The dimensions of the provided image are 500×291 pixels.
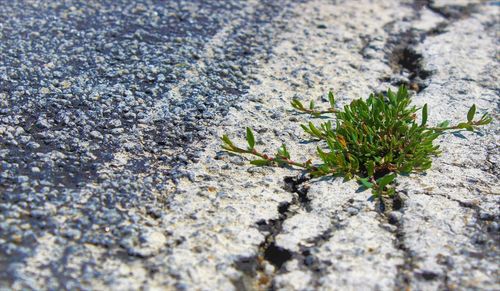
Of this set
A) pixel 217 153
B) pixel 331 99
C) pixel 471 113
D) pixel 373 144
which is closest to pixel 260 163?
pixel 217 153

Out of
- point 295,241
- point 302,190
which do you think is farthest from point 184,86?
point 295,241

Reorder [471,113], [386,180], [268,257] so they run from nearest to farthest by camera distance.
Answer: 1. [268,257]
2. [386,180]
3. [471,113]

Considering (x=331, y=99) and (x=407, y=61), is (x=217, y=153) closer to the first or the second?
(x=331, y=99)

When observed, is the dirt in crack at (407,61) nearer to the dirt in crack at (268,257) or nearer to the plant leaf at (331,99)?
the plant leaf at (331,99)

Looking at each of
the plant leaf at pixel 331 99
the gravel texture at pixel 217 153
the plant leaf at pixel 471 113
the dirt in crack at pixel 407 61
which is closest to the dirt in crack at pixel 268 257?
the gravel texture at pixel 217 153

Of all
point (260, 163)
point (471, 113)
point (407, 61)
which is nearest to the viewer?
point (260, 163)

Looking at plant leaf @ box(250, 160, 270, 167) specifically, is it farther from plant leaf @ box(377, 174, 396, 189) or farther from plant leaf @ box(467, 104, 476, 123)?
plant leaf @ box(467, 104, 476, 123)
